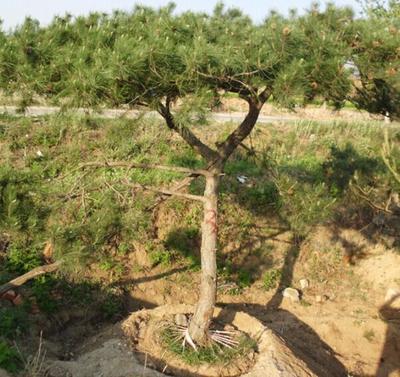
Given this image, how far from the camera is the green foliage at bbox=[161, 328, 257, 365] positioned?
5.96 m

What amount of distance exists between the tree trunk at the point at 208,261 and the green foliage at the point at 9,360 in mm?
1867

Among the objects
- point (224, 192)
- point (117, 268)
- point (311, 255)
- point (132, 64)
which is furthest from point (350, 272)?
point (132, 64)

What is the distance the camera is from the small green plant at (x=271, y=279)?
9.00 meters

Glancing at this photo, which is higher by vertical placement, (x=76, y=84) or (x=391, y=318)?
(x=76, y=84)

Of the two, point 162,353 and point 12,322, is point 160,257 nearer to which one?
point 162,353

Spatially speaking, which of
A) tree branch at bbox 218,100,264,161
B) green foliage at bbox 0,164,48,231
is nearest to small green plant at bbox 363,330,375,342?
tree branch at bbox 218,100,264,161

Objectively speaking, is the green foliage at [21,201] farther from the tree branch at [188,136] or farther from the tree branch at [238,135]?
the tree branch at [238,135]

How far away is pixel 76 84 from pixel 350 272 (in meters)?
6.73

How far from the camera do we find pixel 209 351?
6.06m

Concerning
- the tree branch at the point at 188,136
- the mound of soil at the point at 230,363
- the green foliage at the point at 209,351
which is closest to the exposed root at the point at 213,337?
the green foliage at the point at 209,351

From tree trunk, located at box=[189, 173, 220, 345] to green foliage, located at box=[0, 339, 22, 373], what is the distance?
1867 mm

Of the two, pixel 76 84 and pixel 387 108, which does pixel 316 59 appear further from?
pixel 76 84

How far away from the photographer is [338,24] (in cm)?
477

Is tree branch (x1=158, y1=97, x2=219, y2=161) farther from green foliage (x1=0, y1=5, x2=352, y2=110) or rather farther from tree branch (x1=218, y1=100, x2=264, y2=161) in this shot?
green foliage (x1=0, y1=5, x2=352, y2=110)
